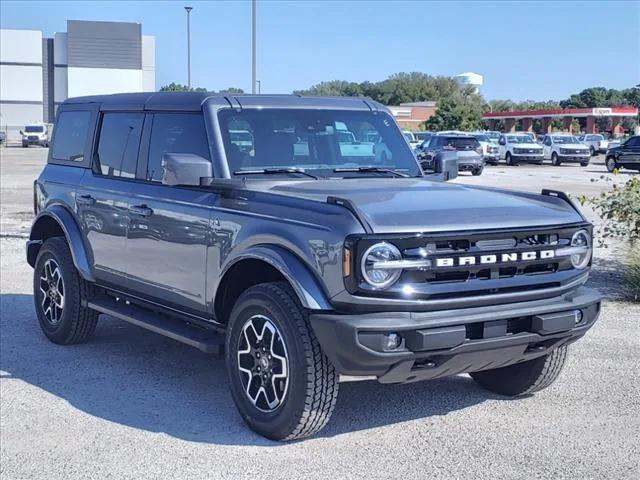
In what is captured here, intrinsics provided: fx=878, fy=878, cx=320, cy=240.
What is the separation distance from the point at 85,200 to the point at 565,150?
40407 mm

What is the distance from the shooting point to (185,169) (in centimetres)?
552

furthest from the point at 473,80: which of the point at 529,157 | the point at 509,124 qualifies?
the point at 529,157

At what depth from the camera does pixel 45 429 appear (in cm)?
543

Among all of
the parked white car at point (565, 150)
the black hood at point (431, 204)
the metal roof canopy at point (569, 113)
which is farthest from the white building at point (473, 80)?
the black hood at point (431, 204)

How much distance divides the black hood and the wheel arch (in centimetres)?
42

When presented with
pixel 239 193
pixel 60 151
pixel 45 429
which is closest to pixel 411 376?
pixel 239 193

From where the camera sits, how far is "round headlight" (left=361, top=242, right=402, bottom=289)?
14.9 feet

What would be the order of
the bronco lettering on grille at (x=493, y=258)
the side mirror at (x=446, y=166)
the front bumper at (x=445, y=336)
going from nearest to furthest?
the front bumper at (x=445, y=336), the bronco lettering on grille at (x=493, y=258), the side mirror at (x=446, y=166)

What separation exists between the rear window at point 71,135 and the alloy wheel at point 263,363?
3.02 meters

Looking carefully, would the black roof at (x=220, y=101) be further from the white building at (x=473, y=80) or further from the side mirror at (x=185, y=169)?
the white building at (x=473, y=80)

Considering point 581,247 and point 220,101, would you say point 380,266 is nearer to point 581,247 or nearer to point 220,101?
point 581,247

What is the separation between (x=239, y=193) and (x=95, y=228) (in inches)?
78.1

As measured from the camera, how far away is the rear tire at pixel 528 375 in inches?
226

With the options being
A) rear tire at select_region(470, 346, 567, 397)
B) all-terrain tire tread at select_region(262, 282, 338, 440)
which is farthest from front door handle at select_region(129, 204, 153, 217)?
rear tire at select_region(470, 346, 567, 397)
